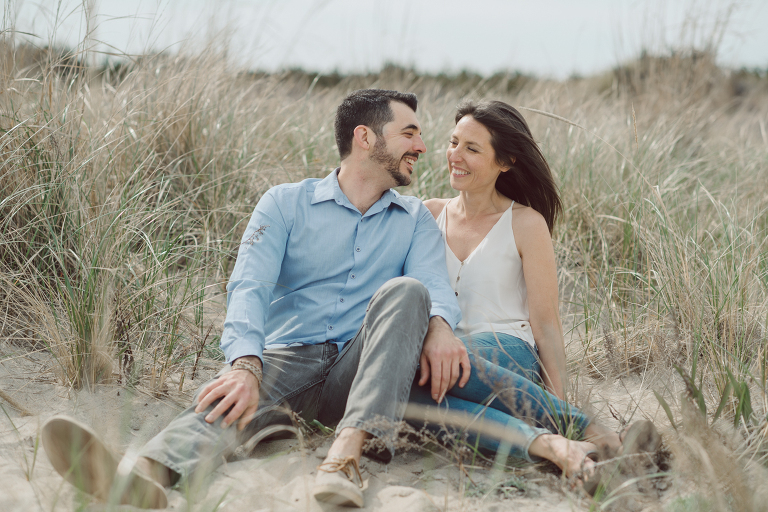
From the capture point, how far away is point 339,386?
7.91ft

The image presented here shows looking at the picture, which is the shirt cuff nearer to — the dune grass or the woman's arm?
the woman's arm

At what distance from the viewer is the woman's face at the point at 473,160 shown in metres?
2.93

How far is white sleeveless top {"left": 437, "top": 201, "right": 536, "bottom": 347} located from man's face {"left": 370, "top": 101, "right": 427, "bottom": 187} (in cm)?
51

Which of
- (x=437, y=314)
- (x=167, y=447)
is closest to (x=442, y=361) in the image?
(x=437, y=314)

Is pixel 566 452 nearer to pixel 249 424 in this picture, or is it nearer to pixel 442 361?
pixel 442 361

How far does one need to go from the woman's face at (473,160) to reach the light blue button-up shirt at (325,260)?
302mm

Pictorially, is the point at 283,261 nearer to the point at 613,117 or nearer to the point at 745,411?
the point at 745,411

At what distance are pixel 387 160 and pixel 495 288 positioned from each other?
78 centimetres

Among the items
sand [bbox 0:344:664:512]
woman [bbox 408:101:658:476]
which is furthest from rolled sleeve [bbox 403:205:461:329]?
sand [bbox 0:344:664:512]

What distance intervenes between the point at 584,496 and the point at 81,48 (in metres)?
3.23

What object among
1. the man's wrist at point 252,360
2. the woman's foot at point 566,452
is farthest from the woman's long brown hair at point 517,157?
the man's wrist at point 252,360

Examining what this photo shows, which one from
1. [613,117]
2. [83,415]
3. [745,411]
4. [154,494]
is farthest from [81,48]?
[613,117]

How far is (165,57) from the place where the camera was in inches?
164

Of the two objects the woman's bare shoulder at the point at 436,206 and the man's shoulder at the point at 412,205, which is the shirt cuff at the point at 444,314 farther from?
the woman's bare shoulder at the point at 436,206
